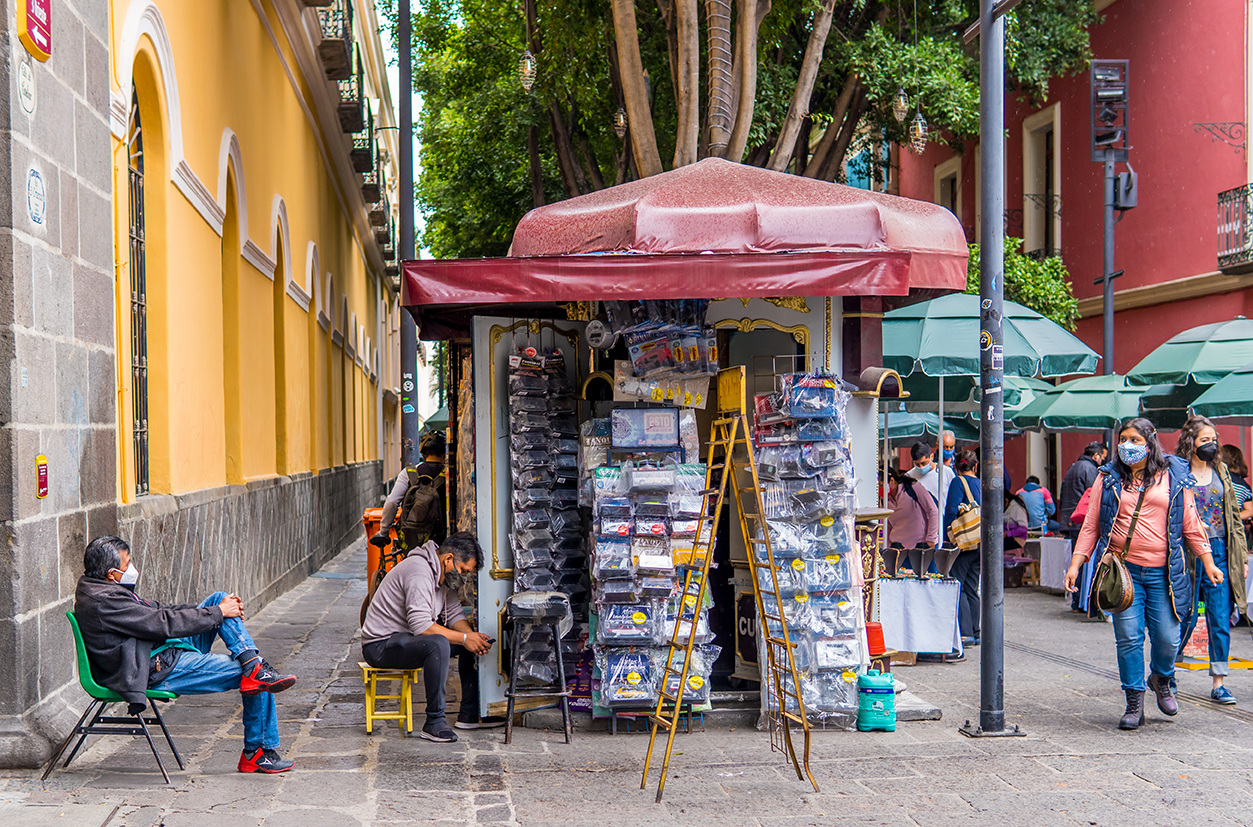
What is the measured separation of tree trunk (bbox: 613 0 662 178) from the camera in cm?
1222

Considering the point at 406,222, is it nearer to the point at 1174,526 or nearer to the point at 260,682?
the point at 260,682

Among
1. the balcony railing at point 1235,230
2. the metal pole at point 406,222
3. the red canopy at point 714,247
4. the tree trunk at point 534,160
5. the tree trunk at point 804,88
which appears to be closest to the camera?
the red canopy at point 714,247

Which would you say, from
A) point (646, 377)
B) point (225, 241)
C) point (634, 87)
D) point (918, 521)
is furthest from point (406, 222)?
point (646, 377)

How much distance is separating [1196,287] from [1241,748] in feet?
42.4

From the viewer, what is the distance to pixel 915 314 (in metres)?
11.4

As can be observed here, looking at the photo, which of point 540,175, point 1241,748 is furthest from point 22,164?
point 540,175

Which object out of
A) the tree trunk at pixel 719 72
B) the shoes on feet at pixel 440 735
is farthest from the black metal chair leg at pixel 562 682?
the tree trunk at pixel 719 72

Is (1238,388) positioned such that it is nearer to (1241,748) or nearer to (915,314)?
(915,314)

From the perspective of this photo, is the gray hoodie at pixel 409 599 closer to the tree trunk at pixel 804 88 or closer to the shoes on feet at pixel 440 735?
the shoes on feet at pixel 440 735

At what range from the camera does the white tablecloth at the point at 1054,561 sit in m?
13.4

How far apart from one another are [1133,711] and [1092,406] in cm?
652

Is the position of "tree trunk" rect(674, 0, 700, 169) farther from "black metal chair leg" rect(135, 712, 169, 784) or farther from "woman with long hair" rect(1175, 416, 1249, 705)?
"black metal chair leg" rect(135, 712, 169, 784)

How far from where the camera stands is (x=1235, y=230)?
17.1 metres

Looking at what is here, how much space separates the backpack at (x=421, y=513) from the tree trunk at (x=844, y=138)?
824 centimetres
